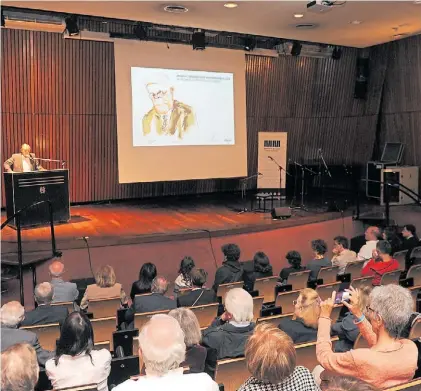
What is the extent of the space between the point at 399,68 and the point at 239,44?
390 centimetres

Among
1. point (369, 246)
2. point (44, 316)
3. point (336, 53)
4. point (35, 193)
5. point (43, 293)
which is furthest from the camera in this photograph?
point (336, 53)

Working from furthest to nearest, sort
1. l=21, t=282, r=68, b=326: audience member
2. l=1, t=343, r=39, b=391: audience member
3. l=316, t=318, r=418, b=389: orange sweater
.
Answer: l=21, t=282, r=68, b=326: audience member → l=316, t=318, r=418, b=389: orange sweater → l=1, t=343, r=39, b=391: audience member

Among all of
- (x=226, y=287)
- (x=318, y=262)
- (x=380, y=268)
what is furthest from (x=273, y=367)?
(x=318, y=262)

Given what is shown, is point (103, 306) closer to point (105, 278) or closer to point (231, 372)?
point (105, 278)

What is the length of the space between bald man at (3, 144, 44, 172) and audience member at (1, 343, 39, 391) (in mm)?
6538

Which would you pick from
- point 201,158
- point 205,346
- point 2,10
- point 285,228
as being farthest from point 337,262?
point 2,10

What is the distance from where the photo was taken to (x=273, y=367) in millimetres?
2240

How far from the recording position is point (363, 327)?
2.95 m

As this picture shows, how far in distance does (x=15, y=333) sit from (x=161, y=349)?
150cm

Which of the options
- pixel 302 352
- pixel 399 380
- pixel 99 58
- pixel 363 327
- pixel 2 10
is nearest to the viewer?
pixel 399 380

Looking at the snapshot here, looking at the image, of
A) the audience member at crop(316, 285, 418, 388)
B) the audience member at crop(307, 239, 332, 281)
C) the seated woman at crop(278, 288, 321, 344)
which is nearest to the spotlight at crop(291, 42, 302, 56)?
the audience member at crop(307, 239, 332, 281)

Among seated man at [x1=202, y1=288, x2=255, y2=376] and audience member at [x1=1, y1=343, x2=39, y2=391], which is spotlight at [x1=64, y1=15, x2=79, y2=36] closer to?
seated man at [x1=202, y1=288, x2=255, y2=376]

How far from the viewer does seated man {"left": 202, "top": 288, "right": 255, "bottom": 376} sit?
129 inches

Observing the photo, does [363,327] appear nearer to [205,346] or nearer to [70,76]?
[205,346]
